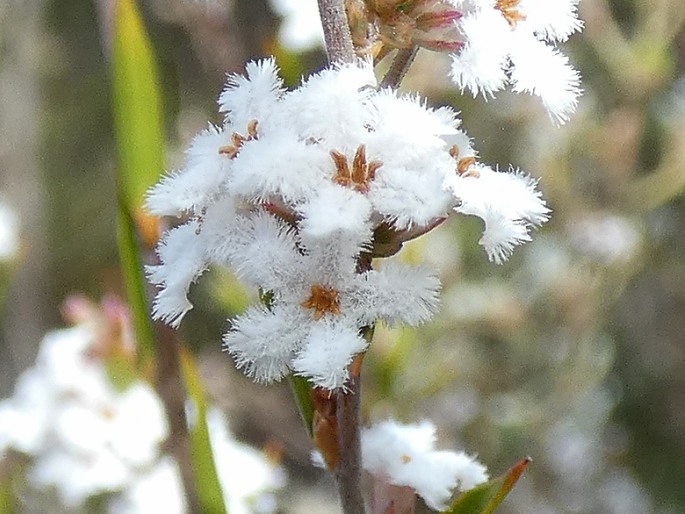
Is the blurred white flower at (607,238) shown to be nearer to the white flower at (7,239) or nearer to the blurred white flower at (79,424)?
the blurred white flower at (79,424)

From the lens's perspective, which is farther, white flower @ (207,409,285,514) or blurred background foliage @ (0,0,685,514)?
blurred background foliage @ (0,0,685,514)

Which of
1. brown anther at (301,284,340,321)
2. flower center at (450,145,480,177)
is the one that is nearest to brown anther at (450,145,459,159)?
flower center at (450,145,480,177)

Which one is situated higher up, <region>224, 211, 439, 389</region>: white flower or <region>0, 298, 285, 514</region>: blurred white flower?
<region>0, 298, 285, 514</region>: blurred white flower

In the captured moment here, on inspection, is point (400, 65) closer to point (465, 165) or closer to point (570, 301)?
point (465, 165)

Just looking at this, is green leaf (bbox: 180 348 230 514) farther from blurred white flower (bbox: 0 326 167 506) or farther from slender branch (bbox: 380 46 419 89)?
blurred white flower (bbox: 0 326 167 506)

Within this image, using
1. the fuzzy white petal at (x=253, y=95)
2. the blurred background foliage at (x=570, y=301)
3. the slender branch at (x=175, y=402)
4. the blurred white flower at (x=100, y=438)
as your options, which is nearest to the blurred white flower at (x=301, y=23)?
the blurred background foliage at (x=570, y=301)

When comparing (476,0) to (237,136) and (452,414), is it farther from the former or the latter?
(452,414)
